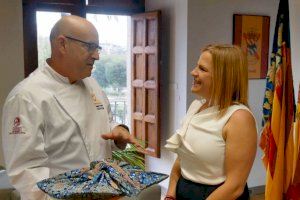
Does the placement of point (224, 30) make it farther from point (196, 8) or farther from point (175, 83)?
point (175, 83)

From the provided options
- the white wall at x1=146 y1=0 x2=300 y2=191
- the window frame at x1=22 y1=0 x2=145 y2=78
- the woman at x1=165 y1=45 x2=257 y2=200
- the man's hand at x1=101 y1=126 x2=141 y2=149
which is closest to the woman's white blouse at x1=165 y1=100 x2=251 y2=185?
the woman at x1=165 y1=45 x2=257 y2=200

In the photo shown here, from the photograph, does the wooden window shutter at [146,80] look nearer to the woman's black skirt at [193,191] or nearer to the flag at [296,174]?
the flag at [296,174]

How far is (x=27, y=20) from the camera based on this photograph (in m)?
3.56

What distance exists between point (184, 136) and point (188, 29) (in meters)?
2.30

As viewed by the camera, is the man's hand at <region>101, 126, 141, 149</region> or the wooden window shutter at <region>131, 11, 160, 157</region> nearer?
the man's hand at <region>101, 126, 141, 149</region>

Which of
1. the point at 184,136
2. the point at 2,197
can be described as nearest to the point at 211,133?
the point at 184,136

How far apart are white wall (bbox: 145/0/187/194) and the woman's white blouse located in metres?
2.20

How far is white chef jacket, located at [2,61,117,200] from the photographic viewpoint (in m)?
1.27

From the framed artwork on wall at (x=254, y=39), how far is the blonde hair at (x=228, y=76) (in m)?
2.58

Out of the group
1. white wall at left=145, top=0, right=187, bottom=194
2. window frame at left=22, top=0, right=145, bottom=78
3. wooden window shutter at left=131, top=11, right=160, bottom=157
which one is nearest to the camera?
window frame at left=22, top=0, right=145, bottom=78

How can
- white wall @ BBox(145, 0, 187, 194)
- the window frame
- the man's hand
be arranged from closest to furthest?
the man's hand
the window frame
white wall @ BBox(145, 0, 187, 194)

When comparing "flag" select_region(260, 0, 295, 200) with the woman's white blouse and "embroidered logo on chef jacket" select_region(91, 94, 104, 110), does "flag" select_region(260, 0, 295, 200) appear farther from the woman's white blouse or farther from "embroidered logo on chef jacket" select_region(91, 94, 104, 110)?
"embroidered logo on chef jacket" select_region(91, 94, 104, 110)

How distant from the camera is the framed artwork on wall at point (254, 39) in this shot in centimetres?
393

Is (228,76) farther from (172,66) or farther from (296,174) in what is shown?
(172,66)
